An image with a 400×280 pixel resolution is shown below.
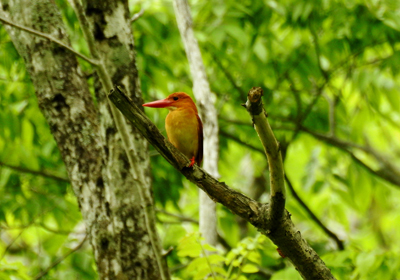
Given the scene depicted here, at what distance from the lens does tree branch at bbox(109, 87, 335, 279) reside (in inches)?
75.7

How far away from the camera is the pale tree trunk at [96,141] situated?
9.34 feet

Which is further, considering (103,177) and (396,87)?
(396,87)

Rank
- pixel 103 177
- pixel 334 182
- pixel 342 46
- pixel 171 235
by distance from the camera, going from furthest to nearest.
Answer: pixel 334 182 → pixel 342 46 → pixel 171 235 → pixel 103 177

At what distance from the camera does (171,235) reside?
4395mm

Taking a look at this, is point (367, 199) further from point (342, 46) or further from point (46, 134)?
point (46, 134)

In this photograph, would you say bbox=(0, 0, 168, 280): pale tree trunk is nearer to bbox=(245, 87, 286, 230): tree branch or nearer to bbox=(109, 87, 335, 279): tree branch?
bbox=(109, 87, 335, 279): tree branch

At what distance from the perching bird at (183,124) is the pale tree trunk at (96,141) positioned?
2.31ft

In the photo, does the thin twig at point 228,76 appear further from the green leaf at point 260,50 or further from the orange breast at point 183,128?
the orange breast at point 183,128

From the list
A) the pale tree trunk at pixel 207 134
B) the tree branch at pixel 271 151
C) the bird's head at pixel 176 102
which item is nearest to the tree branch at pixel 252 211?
the tree branch at pixel 271 151

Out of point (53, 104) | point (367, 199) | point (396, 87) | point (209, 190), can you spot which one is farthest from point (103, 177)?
point (396, 87)

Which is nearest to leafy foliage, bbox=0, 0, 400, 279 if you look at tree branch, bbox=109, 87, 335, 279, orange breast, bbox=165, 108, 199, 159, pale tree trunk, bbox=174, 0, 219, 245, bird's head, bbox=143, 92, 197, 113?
pale tree trunk, bbox=174, 0, 219, 245

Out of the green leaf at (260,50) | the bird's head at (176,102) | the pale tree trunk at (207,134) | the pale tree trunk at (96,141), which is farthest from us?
the green leaf at (260,50)

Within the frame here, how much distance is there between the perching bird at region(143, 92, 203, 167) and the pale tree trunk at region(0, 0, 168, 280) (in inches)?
27.7

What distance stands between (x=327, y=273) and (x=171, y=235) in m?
2.56
